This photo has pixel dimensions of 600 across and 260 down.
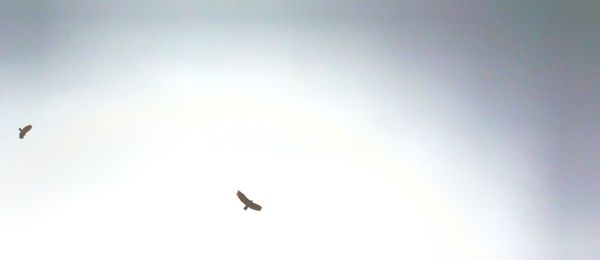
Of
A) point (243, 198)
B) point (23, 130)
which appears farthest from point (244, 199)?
point (23, 130)

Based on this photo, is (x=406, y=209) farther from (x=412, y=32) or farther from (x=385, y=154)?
(x=412, y=32)

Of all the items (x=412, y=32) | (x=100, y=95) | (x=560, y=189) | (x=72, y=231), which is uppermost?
(x=412, y=32)

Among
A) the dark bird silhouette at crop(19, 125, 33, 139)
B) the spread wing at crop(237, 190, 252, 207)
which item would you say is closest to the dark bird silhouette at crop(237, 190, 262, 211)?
the spread wing at crop(237, 190, 252, 207)

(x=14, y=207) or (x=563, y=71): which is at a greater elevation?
(x=563, y=71)

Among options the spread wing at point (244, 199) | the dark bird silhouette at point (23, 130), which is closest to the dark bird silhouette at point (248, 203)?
the spread wing at point (244, 199)

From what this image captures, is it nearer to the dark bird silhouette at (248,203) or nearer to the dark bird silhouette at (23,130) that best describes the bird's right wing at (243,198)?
the dark bird silhouette at (248,203)

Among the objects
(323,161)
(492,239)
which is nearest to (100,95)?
(323,161)

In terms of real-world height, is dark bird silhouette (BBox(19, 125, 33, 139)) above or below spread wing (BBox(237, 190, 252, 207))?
below

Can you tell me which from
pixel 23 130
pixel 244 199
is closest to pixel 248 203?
pixel 244 199

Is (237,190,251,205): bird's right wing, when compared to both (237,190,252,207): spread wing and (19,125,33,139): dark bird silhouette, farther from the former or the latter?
(19,125,33,139): dark bird silhouette

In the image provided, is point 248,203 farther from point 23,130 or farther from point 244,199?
point 23,130

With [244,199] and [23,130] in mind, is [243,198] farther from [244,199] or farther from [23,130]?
[23,130]
